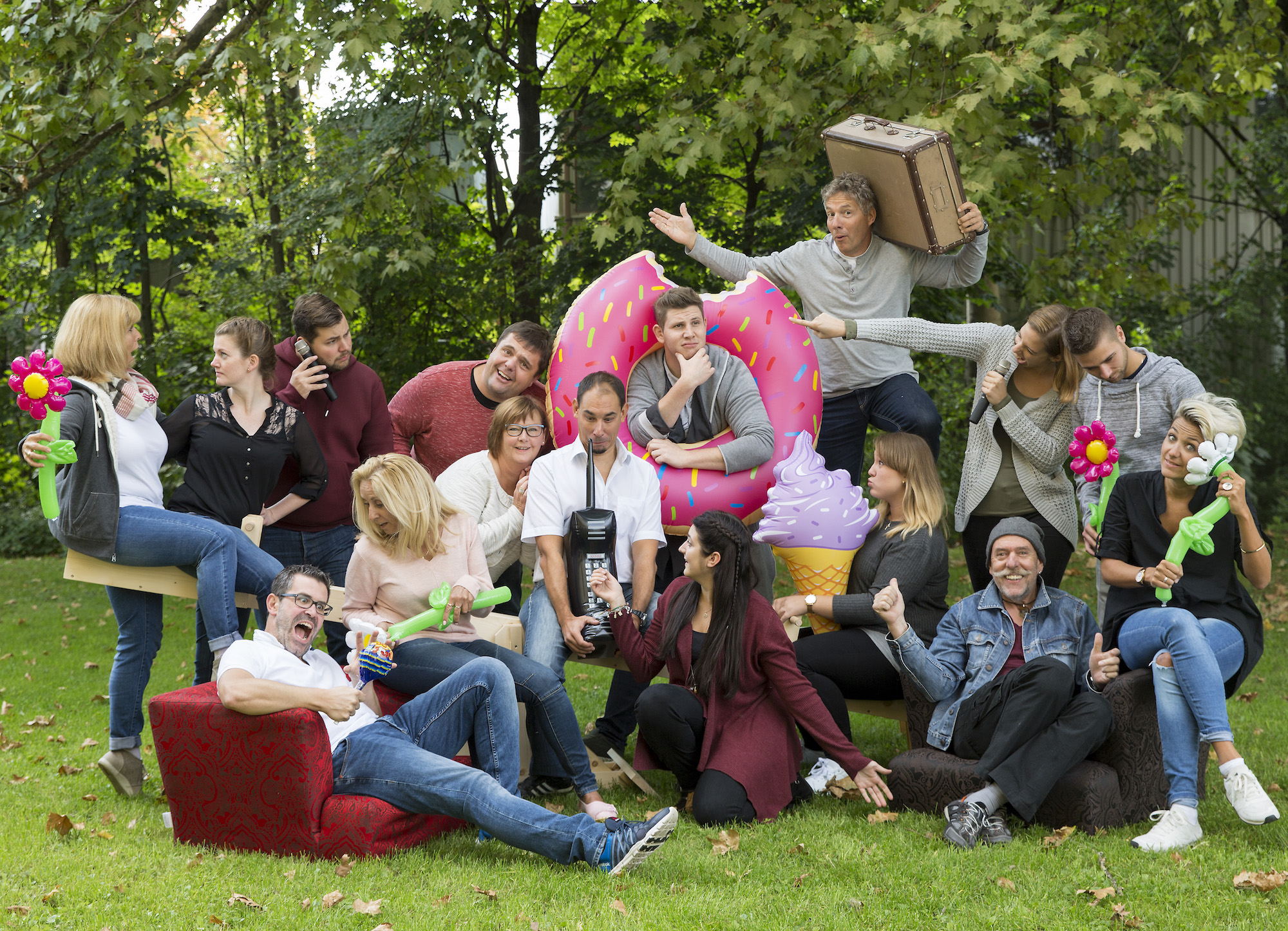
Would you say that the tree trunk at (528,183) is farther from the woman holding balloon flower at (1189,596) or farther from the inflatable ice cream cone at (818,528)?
the woman holding balloon flower at (1189,596)

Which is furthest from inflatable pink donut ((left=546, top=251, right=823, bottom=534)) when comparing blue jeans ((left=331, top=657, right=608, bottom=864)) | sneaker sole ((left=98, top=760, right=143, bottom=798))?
sneaker sole ((left=98, top=760, right=143, bottom=798))

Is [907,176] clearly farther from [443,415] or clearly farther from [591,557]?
[443,415]

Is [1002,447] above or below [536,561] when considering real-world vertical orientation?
above

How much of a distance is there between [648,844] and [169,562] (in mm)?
2121

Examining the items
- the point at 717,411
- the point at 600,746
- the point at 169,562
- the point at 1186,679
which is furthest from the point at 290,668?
the point at 1186,679

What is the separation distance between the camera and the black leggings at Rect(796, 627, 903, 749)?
4250 millimetres

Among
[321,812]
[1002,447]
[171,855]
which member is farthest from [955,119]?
[171,855]

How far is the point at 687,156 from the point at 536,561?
8.77 ft

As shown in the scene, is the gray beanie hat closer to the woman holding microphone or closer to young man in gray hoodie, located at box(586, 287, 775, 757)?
the woman holding microphone

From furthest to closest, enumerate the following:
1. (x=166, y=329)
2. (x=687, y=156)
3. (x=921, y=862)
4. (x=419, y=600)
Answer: (x=166, y=329) → (x=687, y=156) → (x=419, y=600) → (x=921, y=862)

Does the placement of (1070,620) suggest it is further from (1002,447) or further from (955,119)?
(955,119)

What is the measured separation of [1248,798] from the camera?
140 inches

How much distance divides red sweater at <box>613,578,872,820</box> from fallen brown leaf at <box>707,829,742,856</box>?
0.69ft

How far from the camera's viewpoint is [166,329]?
12.7m
